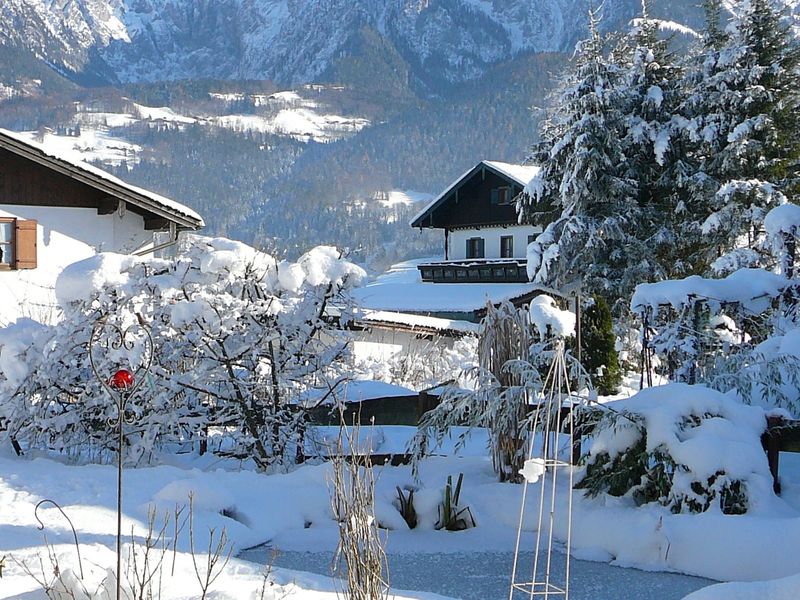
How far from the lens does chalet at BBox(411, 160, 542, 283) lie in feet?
112

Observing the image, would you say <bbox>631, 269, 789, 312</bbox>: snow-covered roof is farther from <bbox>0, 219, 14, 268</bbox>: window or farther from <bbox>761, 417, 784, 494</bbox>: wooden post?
<bbox>0, 219, 14, 268</bbox>: window

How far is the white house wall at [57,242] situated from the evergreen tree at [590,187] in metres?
11.4

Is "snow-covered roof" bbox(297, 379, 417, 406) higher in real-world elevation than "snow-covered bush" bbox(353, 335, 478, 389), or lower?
higher

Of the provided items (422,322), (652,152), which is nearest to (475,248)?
(422,322)

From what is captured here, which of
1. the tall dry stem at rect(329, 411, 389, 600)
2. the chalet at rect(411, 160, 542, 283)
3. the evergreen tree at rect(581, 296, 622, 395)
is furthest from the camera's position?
the chalet at rect(411, 160, 542, 283)

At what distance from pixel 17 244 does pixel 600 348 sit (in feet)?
37.4

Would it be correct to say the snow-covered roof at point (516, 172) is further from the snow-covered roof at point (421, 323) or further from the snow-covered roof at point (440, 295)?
the snow-covered roof at point (421, 323)

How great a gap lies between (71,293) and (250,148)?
170 m

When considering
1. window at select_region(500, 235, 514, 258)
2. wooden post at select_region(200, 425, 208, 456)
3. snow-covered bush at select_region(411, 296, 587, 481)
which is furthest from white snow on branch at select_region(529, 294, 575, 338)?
window at select_region(500, 235, 514, 258)

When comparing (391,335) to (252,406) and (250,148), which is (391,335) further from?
(250,148)

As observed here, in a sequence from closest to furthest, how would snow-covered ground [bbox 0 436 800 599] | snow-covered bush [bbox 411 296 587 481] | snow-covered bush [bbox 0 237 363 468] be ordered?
snow-covered ground [bbox 0 436 800 599], snow-covered bush [bbox 411 296 587 481], snow-covered bush [bbox 0 237 363 468]

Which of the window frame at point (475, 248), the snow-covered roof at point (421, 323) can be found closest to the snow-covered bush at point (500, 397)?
the snow-covered roof at point (421, 323)

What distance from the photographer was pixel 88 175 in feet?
58.2

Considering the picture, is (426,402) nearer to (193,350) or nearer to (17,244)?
(193,350)
